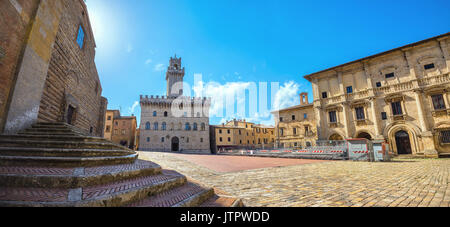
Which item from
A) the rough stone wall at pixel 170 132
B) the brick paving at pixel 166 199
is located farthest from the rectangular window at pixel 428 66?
the rough stone wall at pixel 170 132

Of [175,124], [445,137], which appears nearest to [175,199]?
[445,137]

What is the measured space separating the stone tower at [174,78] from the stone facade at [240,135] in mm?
13348

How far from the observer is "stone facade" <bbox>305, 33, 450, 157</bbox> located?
18141mm

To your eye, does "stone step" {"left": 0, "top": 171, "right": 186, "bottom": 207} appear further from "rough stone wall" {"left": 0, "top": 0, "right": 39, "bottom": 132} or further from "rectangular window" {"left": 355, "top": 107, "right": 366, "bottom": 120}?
"rectangular window" {"left": 355, "top": 107, "right": 366, "bottom": 120}

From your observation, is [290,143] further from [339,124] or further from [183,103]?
[183,103]

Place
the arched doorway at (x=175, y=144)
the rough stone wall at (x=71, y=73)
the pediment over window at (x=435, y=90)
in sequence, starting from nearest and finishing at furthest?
the rough stone wall at (x=71, y=73), the pediment over window at (x=435, y=90), the arched doorway at (x=175, y=144)

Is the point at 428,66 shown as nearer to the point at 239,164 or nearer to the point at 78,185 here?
the point at 239,164

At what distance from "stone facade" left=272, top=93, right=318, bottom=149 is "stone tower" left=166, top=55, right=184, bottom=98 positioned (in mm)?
24697

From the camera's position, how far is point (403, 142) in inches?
770

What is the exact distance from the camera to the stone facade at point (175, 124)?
37531 mm

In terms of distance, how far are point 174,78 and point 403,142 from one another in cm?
4350

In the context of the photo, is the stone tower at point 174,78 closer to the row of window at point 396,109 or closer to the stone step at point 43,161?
the row of window at point 396,109
